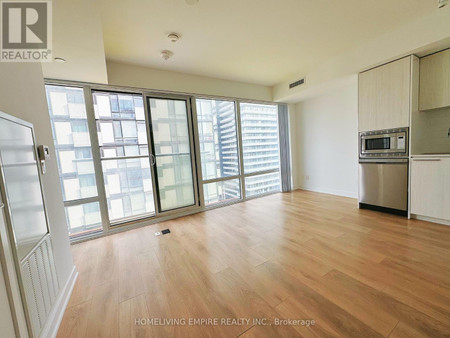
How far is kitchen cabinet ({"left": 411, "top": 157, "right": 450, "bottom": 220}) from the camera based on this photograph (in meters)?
2.44

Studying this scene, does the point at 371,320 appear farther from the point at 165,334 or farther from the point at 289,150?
the point at 289,150

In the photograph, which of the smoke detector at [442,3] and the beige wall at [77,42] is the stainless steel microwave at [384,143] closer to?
the smoke detector at [442,3]

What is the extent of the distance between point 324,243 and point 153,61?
3743 millimetres

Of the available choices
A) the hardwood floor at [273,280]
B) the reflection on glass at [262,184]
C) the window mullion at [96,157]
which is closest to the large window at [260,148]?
the reflection on glass at [262,184]

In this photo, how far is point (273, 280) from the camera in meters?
1.69

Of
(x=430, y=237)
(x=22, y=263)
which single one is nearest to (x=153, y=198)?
(x=22, y=263)

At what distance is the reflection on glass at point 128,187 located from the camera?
3.16 metres

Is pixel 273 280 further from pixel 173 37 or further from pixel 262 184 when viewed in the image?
pixel 262 184

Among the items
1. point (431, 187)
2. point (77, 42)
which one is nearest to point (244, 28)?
point (77, 42)

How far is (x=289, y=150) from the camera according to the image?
5.17 metres

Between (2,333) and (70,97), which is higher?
(70,97)

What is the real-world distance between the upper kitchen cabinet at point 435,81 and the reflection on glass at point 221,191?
3.53 m

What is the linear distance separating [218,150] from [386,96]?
10.4ft

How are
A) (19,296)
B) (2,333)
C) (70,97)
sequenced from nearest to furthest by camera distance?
(2,333)
(19,296)
(70,97)
